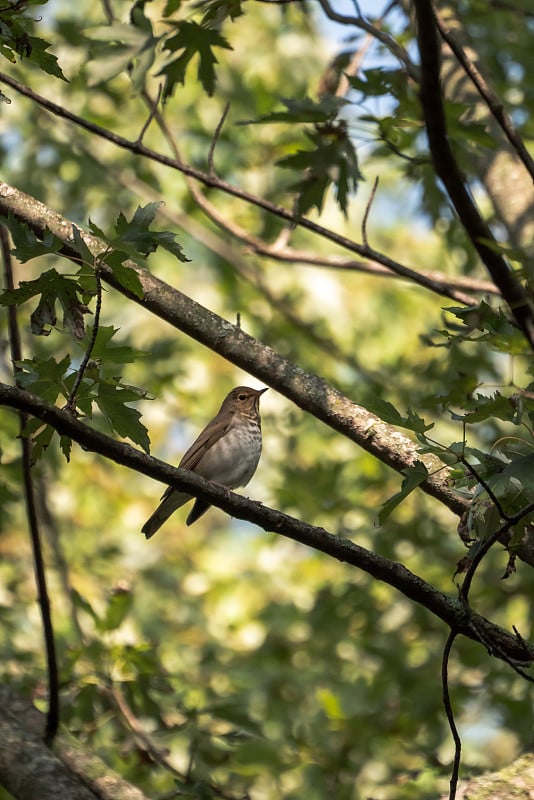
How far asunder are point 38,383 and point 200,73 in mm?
1520

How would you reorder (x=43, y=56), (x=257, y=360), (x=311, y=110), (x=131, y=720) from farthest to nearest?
(x=131, y=720) < (x=311, y=110) < (x=257, y=360) < (x=43, y=56)

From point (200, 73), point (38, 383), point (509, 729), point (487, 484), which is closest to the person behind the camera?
point (487, 484)

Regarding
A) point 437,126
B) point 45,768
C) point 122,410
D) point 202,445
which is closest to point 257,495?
point 202,445

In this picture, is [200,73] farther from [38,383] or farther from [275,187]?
[275,187]

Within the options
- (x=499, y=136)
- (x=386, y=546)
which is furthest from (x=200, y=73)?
(x=386, y=546)

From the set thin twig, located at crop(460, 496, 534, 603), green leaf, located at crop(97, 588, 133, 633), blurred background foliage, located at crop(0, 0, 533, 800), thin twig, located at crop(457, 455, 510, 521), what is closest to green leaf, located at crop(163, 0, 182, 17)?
blurred background foliage, located at crop(0, 0, 533, 800)

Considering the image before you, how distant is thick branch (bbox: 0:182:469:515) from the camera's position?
3029mm

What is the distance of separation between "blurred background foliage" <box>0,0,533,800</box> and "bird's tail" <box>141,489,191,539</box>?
0.35 meters

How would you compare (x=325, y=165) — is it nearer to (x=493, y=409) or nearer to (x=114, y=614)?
(x=493, y=409)

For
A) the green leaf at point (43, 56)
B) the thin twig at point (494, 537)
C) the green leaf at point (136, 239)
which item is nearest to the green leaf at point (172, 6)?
the green leaf at point (43, 56)

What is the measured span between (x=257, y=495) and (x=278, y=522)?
611cm

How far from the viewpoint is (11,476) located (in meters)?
4.85

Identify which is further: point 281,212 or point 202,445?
point 202,445

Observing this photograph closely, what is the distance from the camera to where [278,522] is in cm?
249
